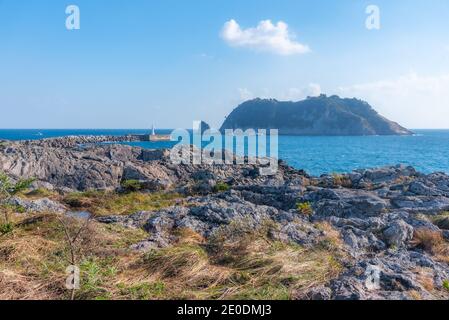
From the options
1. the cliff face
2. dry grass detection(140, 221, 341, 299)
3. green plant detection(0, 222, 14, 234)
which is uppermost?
the cliff face

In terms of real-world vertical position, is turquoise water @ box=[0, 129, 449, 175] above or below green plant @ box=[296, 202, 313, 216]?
below

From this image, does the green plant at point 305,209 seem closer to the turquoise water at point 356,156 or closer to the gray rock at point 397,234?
the gray rock at point 397,234

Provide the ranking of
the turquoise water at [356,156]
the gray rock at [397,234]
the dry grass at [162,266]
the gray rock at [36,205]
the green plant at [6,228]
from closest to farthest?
the dry grass at [162,266] → the green plant at [6,228] → the gray rock at [397,234] → the gray rock at [36,205] → the turquoise water at [356,156]

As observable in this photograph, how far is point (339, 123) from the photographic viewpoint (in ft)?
606

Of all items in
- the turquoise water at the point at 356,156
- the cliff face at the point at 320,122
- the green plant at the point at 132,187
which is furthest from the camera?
Answer: the cliff face at the point at 320,122

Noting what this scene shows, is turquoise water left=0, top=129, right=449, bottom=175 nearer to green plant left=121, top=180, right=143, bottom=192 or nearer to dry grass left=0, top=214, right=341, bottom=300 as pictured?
green plant left=121, top=180, right=143, bottom=192

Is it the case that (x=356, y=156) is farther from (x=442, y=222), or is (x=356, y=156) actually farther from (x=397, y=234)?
(x=397, y=234)

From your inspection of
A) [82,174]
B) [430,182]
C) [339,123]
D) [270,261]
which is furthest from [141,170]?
[339,123]

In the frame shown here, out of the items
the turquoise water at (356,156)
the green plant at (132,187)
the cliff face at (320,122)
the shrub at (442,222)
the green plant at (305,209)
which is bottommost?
the turquoise water at (356,156)

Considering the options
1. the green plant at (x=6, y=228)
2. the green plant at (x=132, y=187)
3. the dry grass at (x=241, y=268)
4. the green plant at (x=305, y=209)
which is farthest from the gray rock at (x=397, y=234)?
the green plant at (x=132, y=187)

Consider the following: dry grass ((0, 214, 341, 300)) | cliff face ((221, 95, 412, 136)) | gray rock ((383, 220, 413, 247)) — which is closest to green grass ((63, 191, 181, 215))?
dry grass ((0, 214, 341, 300))
